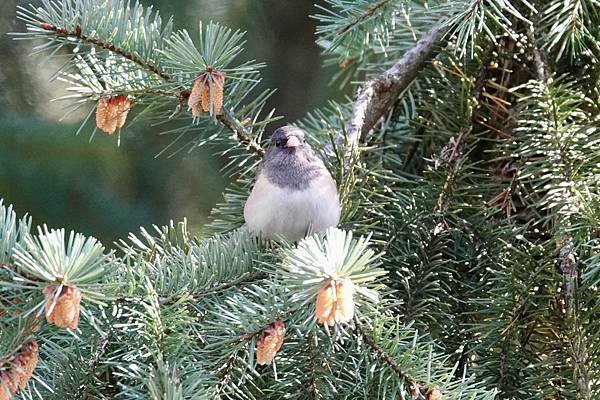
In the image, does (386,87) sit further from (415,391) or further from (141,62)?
(415,391)

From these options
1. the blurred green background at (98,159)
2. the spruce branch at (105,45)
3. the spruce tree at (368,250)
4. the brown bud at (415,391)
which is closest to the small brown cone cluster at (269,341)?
the spruce tree at (368,250)

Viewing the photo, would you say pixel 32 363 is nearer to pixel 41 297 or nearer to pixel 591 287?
pixel 41 297

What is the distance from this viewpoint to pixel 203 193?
1990mm

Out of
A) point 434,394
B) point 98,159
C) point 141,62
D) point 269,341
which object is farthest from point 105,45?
point 98,159

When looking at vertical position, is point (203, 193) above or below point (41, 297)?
above

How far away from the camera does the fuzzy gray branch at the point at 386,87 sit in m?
1.20

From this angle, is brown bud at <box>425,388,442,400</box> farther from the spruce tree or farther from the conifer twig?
the conifer twig

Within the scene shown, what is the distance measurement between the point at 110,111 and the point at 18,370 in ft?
1.46

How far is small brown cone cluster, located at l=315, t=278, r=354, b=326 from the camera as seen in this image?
666mm

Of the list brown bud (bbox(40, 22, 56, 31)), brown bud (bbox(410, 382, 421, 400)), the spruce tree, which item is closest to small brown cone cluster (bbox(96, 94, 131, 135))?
the spruce tree

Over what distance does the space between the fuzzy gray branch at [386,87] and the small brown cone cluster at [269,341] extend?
18.9 inches

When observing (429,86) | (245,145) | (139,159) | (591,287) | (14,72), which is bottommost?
(591,287)

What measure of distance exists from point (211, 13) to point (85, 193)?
513mm

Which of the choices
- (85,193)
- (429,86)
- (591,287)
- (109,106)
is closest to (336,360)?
(591,287)
